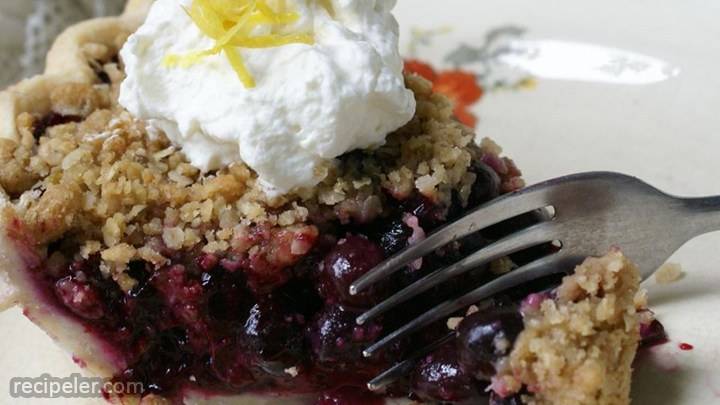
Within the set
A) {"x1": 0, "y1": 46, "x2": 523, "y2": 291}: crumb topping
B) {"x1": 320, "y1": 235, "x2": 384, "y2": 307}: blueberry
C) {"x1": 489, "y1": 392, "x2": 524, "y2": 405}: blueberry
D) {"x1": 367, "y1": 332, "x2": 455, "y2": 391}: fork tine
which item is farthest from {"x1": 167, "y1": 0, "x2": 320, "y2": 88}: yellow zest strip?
{"x1": 489, "y1": 392, "x2": 524, "y2": 405}: blueberry

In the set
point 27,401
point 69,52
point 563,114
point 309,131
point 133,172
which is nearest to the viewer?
point 309,131

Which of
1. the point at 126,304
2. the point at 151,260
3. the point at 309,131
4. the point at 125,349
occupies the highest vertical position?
the point at 309,131

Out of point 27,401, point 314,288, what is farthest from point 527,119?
point 27,401

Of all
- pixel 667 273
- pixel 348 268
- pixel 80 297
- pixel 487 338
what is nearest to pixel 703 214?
pixel 667 273

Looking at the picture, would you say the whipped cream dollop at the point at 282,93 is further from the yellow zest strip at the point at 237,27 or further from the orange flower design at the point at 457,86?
the orange flower design at the point at 457,86

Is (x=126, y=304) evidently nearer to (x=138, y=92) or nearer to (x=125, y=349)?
(x=125, y=349)

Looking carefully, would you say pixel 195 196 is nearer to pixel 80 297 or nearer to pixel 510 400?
pixel 80 297
